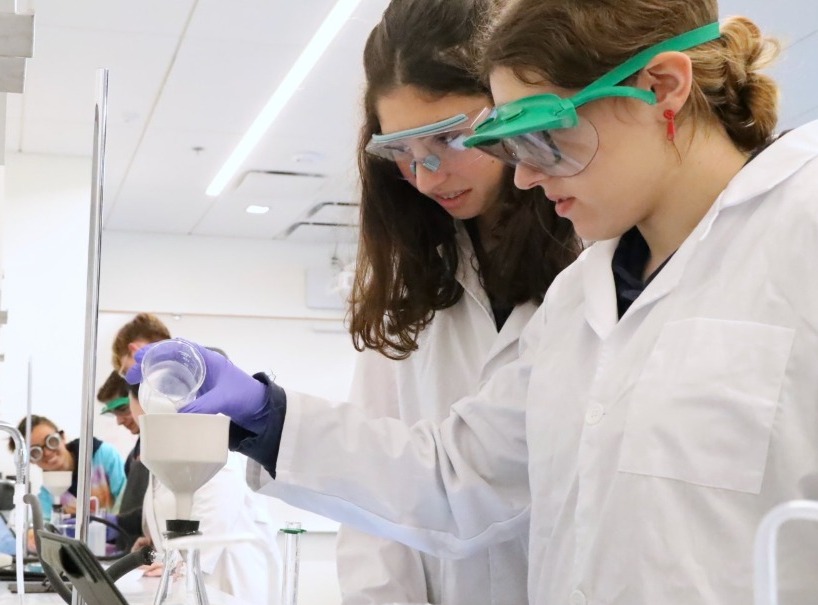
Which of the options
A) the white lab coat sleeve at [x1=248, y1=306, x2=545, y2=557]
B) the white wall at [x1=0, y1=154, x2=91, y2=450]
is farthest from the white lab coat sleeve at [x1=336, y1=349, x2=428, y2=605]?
the white wall at [x1=0, y1=154, x2=91, y2=450]

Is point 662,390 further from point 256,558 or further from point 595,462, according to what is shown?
point 256,558

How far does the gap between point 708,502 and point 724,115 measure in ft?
1.50

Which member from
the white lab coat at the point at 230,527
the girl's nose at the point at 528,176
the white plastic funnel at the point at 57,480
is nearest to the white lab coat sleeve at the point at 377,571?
the girl's nose at the point at 528,176

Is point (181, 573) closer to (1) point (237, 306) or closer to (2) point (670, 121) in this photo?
(2) point (670, 121)

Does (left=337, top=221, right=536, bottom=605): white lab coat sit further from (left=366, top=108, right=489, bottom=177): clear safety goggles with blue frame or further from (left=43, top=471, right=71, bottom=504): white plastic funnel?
(left=43, top=471, right=71, bottom=504): white plastic funnel

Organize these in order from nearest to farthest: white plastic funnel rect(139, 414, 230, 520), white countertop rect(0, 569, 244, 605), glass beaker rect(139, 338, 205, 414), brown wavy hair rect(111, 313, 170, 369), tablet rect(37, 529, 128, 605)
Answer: tablet rect(37, 529, 128, 605) → white plastic funnel rect(139, 414, 230, 520) → glass beaker rect(139, 338, 205, 414) → white countertop rect(0, 569, 244, 605) → brown wavy hair rect(111, 313, 170, 369)

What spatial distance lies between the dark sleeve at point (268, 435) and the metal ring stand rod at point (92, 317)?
250 millimetres

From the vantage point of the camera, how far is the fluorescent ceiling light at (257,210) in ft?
26.2

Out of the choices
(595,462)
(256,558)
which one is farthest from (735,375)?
(256,558)

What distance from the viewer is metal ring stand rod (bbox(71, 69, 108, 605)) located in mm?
1189

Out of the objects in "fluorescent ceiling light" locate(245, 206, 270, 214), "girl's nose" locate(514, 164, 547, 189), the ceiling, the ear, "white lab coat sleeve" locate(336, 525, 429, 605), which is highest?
the ceiling

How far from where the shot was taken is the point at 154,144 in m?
6.33

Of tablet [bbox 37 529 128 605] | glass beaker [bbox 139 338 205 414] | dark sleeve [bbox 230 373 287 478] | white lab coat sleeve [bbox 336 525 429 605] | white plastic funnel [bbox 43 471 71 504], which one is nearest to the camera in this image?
tablet [bbox 37 529 128 605]

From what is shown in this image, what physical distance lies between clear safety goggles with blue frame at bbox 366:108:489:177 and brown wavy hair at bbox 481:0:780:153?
0.25 meters
